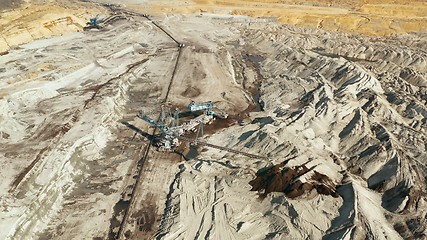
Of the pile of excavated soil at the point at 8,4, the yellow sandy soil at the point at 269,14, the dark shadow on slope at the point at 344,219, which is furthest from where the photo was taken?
the pile of excavated soil at the point at 8,4

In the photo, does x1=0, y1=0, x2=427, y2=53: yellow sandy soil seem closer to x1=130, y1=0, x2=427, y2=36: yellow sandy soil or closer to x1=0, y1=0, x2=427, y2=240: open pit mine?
x1=130, y1=0, x2=427, y2=36: yellow sandy soil

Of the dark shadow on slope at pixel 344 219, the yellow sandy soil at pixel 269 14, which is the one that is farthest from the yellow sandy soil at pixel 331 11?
the dark shadow on slope at pixel 344 219

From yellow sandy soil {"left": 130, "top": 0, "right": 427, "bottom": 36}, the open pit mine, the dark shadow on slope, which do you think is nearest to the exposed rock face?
the open pit mine

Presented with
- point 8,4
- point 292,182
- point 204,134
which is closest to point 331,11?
point 204,134

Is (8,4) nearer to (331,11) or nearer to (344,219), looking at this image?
(331,11)

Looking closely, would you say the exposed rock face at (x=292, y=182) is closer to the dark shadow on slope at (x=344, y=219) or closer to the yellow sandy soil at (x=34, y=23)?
the dark shadow on slope at (x=344, y=219)

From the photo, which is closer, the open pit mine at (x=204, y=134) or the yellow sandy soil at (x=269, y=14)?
the open pit mine at (x=204, y=134)

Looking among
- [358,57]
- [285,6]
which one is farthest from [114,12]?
[358,57]

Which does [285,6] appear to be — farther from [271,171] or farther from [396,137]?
[271,171]
